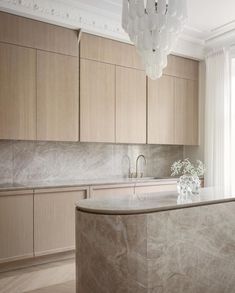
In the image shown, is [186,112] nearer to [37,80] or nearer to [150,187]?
[150,187]

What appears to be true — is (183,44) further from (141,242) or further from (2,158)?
(141,242)

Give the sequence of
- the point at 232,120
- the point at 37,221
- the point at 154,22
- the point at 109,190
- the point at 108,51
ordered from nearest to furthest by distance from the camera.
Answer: the point at 154,22 < the point at 37,221 < the point at 109,190 < the point at 108,51 < the point at 232,120

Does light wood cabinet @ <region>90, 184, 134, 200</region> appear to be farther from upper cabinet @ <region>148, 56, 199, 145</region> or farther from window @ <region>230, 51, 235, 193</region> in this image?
window @ <region>230, 51, 235, 193</region>

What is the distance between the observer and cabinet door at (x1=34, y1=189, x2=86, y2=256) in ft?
11.6

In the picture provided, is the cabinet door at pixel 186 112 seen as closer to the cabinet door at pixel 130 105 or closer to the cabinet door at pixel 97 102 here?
the cabinet door at pixel 130 105

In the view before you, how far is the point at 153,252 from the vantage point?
2066mm

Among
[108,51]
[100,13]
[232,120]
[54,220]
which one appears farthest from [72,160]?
[232,120]

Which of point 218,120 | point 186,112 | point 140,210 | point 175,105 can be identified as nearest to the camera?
point 140,210

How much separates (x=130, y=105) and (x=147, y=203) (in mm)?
2524

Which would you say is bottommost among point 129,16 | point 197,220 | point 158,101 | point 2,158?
point 197,220

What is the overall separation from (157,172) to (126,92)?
1.66 metres

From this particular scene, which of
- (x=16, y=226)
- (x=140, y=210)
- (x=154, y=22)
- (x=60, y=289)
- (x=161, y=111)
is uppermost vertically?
(x=154, y=22)

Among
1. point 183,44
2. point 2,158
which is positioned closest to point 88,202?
point 2,158

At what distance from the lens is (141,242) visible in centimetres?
203
